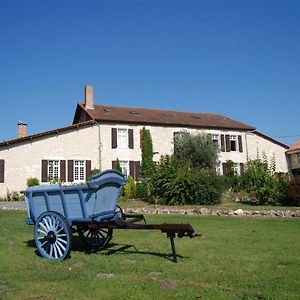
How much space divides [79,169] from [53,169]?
2.00 metres

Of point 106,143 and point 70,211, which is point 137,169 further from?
point 70,211

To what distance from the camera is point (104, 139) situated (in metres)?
28.5

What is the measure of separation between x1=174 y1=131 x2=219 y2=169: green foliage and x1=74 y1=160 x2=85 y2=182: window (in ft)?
23.5

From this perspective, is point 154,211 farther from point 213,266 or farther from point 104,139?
point 104,139

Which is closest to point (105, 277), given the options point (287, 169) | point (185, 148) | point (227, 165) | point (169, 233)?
point (169, 233)

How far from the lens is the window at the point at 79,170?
89.1ft

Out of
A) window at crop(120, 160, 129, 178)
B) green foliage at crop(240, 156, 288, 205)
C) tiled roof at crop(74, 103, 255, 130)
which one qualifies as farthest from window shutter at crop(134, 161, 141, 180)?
green foliage at crop(240, 156, 288, 205)

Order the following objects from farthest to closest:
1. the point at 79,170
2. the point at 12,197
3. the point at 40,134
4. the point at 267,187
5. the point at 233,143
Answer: the point at 233,143 < the point at 79,170 < the point at 40,134 < the point at 12,197 < the point at 267,187

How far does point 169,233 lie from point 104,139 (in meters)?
22.9

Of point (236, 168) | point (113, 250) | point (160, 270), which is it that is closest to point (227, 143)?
point (236, 168)

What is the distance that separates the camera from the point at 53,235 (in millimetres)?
6621

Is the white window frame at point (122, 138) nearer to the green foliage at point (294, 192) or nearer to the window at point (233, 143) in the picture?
the window at point (233, 143)

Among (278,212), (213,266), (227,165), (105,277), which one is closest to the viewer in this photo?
(105,277)

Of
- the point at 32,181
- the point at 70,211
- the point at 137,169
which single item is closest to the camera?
the point at 70,211
